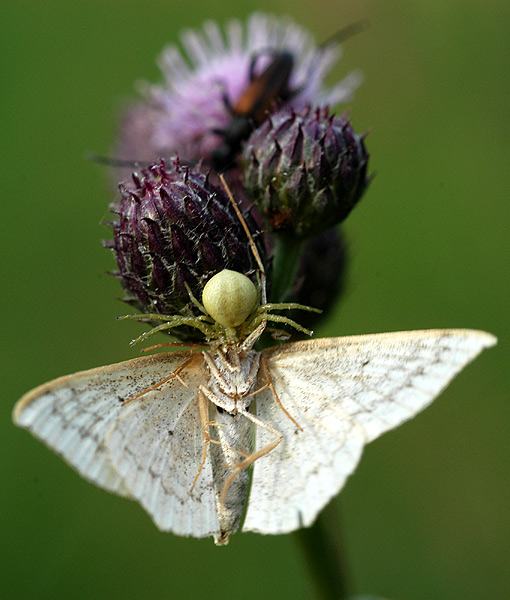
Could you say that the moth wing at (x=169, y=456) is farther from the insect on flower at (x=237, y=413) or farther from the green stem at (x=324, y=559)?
the green stem at (x=324, y=559)

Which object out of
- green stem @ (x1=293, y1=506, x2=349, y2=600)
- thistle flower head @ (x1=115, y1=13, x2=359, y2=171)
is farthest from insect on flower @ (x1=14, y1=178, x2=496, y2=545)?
thistle flower head @ (x1=115, y1=13, x2=359, y2=171)

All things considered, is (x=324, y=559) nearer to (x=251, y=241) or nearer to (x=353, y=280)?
(x=251, y=241)

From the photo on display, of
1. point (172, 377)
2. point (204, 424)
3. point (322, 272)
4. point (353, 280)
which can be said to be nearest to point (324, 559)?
point (204, 424)

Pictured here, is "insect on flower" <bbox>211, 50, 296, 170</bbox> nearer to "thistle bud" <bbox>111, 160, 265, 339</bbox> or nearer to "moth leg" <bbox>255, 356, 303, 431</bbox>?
"thistle bud" <bbox>111, 160, 265, 339</bbox>

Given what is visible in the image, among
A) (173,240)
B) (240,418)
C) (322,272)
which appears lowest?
(240,418)

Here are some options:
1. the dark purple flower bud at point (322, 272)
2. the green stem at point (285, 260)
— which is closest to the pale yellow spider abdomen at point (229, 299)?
the green stem at point (285, 260)
